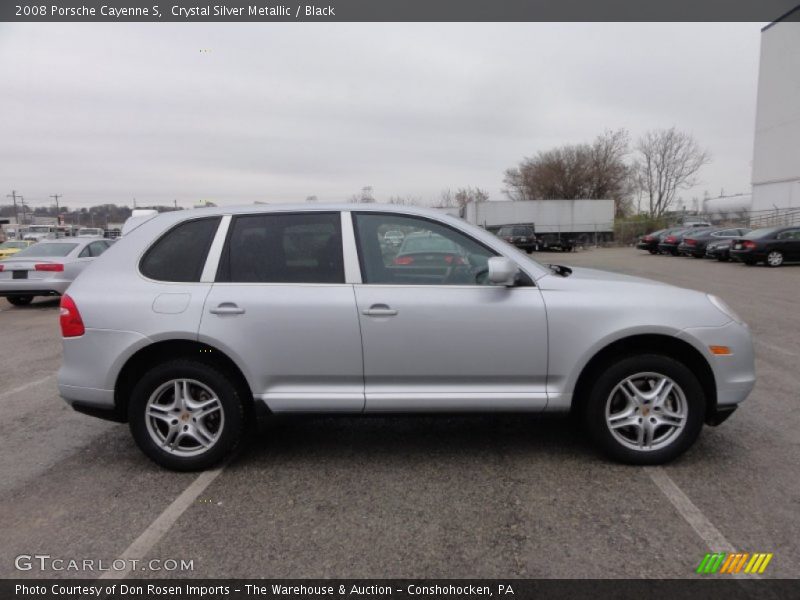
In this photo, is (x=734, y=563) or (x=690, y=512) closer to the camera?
(x=734, y=563)

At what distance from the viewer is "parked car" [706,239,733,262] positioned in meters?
22.4

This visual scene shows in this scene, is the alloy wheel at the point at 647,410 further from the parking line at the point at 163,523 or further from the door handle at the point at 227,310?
the parking line at the point at 163,523

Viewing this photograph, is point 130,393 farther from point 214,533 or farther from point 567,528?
point 567,528

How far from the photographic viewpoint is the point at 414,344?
334 cm

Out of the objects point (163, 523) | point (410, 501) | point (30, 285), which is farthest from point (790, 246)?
point (30, 285)

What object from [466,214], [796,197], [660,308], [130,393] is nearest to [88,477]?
[130,393]

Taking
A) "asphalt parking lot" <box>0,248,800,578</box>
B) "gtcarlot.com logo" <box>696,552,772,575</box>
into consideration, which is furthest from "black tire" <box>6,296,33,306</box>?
"gtcarlot.com logo" <box>696,552,772,575</box>

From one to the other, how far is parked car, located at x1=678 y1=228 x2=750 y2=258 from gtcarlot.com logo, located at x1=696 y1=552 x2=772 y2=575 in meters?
25.6

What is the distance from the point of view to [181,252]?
3.59 metres

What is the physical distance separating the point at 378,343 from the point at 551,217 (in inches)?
1350

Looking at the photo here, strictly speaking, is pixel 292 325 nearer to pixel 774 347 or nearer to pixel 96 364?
pixel 96 364

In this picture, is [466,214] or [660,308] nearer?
[660,308]

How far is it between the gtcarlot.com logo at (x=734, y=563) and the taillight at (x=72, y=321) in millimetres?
3843
